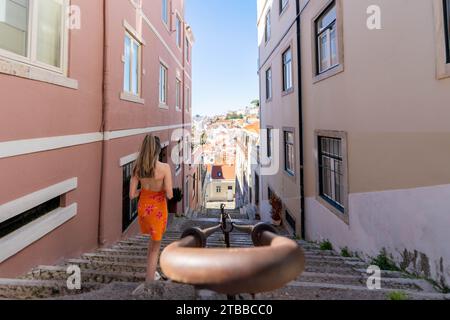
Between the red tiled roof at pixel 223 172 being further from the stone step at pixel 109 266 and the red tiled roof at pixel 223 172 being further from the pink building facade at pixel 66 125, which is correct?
the stone step at pixel 109 266

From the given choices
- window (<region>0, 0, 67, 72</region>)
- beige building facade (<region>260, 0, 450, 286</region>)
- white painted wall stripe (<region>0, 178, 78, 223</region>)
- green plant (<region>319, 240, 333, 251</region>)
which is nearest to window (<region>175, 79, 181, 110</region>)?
beige building facade (<region>260, 0, 450, 286</region>)

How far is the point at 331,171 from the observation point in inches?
270

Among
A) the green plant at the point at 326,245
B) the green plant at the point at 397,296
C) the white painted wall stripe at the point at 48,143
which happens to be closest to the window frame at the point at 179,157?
the white painted wall stripe at the point at 48,143

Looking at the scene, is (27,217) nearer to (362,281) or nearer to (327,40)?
(362,281)

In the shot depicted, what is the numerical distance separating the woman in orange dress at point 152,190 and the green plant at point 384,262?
10.6 feet

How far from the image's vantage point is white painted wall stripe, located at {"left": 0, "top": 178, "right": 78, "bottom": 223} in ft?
10.3

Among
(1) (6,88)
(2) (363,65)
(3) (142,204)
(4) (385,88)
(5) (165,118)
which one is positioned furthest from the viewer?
(5) (165,118)

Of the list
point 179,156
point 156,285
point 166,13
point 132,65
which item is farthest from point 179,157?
point 156,285

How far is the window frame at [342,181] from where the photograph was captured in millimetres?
5719

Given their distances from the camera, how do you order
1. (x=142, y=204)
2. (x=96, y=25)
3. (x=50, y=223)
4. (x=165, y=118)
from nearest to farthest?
(x=142, y=204) < (x=50, y=223) < (x=96, y=25) < (x=165, y=118)

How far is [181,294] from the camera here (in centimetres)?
266
